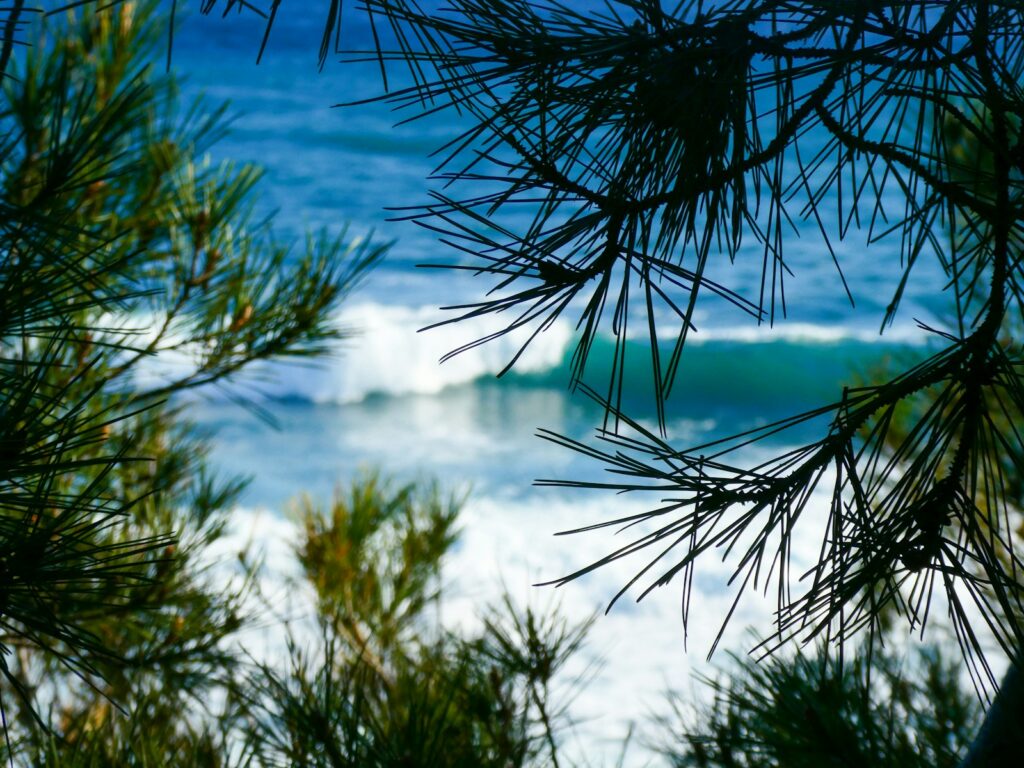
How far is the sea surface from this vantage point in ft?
12.7

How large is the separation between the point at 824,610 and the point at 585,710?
3170 mm

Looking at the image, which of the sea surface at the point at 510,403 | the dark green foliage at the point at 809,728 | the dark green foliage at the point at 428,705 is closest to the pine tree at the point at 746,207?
the dark green foliage at the point at 809,728

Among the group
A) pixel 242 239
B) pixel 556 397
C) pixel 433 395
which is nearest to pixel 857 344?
pixel 556 397

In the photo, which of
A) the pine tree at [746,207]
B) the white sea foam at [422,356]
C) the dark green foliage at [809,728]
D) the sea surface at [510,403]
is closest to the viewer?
the pine tree at [746,207]

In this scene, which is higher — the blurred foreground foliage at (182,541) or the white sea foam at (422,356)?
the white sea foam at (422,356)

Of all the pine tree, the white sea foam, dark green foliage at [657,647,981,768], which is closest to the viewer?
the pine tree

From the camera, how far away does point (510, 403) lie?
551cm

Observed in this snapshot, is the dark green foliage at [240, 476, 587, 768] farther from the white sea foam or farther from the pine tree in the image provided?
the white sea foam

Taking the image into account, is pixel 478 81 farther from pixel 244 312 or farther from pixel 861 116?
pixel 244 312

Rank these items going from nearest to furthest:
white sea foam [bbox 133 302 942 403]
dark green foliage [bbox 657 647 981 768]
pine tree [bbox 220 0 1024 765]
Answer: 1. pine tree [bbox 220 0 1024 765]
2. dark green foliage [bbox 657 647 981 768]
3. white sea foam [bbox 133 302 942 403]

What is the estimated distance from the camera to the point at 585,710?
3.35m

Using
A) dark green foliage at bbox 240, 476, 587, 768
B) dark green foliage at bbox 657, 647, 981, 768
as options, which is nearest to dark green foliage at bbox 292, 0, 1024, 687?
dark green foliage at bbox 657, 647, 981, 768

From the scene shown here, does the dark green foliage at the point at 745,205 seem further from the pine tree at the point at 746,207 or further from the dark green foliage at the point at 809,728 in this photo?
the dark green foliage at the point at 809,728

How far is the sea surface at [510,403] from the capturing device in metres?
3.87
